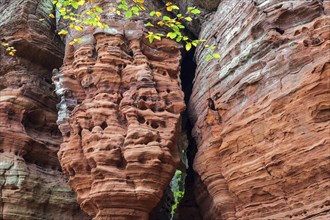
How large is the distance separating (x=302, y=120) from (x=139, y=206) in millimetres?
4510

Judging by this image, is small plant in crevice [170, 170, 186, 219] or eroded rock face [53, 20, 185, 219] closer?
eroded rock face [53, 20, 185, 219]

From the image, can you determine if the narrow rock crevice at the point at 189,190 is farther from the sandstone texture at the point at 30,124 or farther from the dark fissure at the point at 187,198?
the sandstone texture at the point at 30,124

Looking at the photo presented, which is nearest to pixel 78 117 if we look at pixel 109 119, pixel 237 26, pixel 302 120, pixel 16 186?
pixel 109 119

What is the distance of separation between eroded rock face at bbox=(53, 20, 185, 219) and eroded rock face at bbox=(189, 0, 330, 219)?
1344 millimetres

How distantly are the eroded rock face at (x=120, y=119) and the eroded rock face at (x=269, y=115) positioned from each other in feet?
4.41

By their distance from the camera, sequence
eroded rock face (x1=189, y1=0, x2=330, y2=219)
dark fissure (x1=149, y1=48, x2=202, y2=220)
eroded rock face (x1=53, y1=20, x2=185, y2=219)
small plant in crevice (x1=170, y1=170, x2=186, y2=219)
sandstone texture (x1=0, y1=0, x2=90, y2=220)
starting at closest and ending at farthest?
eroded rock face (x1=189, y1=0, x2=330, y2=219)
eroded rock face (x1=53, y1=20, x2=185, y2=219)
sandstone texture (x1=0, y1=0, x2=90, y2=220)
dark fissure (x1=149, y1=48, x2=202, y2=220)
small plant in crevice (x1=170, y1=170, x2=186, y2=219)

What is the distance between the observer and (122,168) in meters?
10.2

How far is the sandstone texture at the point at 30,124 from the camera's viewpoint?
42.4 feet

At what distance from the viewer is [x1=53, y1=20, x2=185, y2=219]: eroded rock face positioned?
993 centimetres

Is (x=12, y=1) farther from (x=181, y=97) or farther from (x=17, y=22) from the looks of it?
(x=181, y=97)

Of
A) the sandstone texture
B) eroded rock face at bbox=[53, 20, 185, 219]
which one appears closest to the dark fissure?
eroded rock face at bbox=[53, 20, 185, 219]

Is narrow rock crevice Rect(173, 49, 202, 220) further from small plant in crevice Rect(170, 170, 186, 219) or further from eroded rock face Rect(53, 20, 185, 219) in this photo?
eroded rock face Rect(53, 20, 185, 219)

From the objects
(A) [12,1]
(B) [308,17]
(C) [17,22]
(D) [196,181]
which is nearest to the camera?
(B) [308,17]

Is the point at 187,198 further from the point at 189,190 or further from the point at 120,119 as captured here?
the point at 120,119
